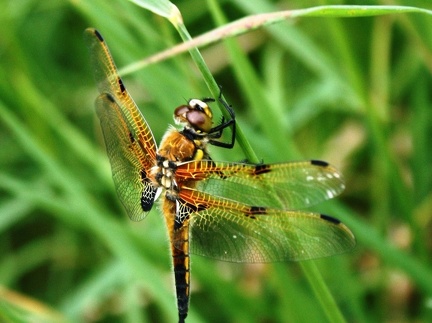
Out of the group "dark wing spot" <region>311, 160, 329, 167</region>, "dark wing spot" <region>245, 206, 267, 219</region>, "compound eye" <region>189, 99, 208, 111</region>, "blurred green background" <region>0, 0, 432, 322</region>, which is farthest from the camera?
"blurred green background" <region>0, 0, 432, 322</region>

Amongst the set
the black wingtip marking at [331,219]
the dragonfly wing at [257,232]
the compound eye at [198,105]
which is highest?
the compound eye at [198,105]

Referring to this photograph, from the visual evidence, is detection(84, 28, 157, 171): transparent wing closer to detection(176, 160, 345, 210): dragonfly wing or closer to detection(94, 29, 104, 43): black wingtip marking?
detection(94, 29, 104, 43): black wingtip marking

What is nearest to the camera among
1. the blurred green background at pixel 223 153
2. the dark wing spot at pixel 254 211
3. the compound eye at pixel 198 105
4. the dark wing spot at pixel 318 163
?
the dark wing spot at pixel 318 163

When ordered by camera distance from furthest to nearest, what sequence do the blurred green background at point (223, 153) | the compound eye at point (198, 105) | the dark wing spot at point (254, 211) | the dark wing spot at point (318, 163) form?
the blurred green background at point (223, 153), the compound eye at point (198, 105), the dark wing spot at point (254, 211), the dark wing spot at point (318, 163)

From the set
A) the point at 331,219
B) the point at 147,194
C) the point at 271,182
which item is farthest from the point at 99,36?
the point at 331,219

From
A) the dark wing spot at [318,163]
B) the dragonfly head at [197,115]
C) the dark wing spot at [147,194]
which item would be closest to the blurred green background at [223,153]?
the dragonfly head at [197,115]

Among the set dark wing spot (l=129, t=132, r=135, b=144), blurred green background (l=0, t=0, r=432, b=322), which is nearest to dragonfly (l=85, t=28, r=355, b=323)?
dark wing spot (l=129, t=132, r=135, b=144)

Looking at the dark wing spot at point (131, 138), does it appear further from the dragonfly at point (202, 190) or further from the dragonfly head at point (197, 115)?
the dragonfly head at point (197, 115)
